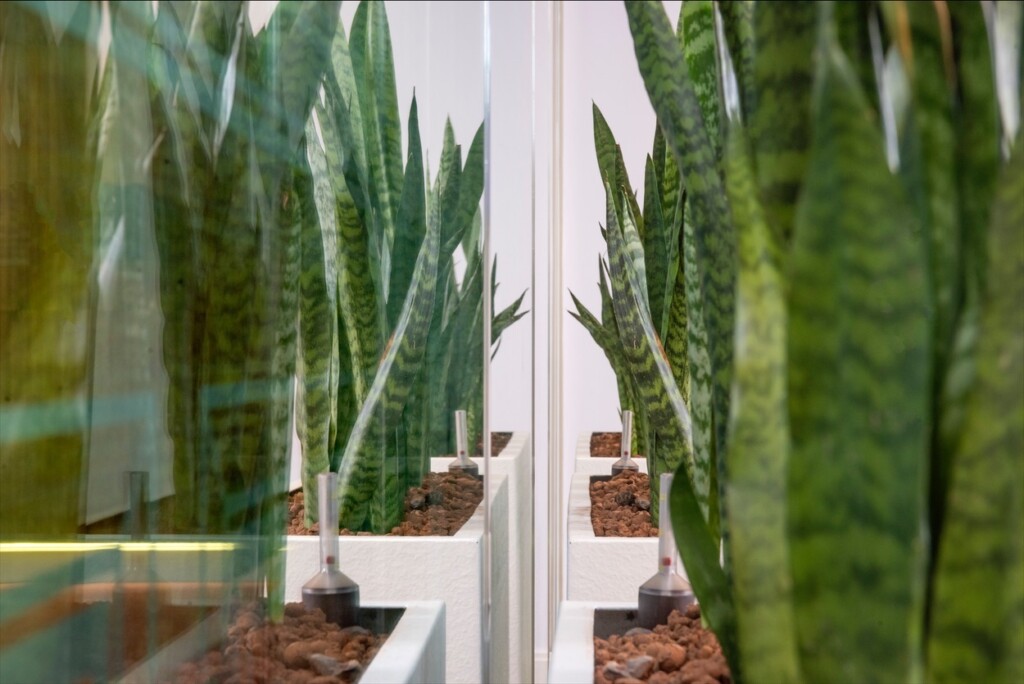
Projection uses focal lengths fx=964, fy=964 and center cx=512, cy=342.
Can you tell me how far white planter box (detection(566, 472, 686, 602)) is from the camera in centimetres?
96

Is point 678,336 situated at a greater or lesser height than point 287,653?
greater

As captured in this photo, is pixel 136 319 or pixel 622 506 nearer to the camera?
pixel 136 319

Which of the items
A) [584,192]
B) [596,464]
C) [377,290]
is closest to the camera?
[377,290]

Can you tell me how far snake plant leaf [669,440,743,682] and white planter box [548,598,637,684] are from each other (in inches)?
7.5

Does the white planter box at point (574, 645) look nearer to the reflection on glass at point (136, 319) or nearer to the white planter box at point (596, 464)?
the reflection on glass at point (136, 319)

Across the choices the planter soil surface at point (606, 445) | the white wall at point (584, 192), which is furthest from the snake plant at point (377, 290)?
the white wall at point (584, 192)

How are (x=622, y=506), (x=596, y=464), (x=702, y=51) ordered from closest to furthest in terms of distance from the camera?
(x=702, y=51)
(x=622, y=506)
(x=596, y=464)

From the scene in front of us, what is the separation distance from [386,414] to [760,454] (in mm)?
263

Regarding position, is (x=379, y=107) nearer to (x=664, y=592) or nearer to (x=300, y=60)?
(x=300, y=60)

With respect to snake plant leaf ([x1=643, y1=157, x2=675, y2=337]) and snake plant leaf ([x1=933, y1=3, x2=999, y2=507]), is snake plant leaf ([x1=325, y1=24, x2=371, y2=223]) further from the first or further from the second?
snake plant leaf ([x1=643, y1=157, x2=675, y2=337])

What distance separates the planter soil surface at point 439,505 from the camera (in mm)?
629

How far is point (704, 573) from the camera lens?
45 cm

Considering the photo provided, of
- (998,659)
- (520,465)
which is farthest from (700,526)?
(520,465)

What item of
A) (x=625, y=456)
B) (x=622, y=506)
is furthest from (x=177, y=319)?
(x=625, y=456)
